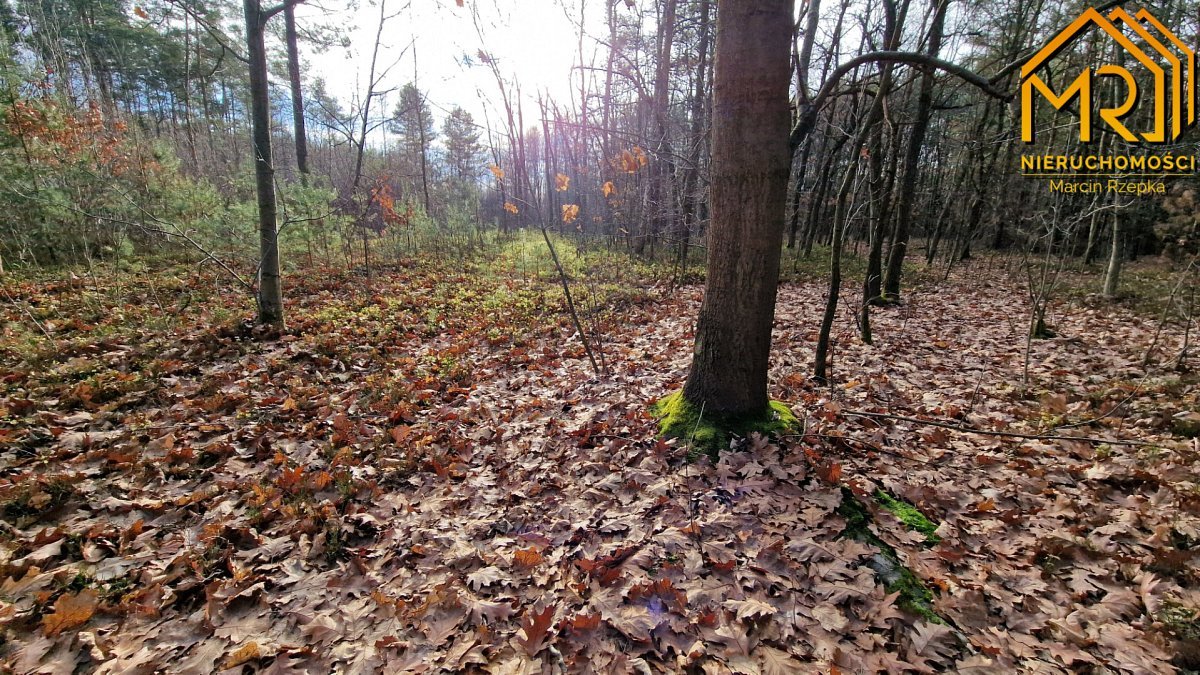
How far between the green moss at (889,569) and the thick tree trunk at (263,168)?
6.91 m

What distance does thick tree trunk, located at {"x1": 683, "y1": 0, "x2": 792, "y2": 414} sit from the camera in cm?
265

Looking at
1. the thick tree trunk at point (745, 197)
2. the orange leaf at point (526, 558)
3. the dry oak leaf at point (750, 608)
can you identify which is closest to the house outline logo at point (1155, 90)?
the thick tree trunk at point (745, 197)

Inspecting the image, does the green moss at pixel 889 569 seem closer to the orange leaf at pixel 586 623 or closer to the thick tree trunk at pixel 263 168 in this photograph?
the orange leaf at pixel 586 623

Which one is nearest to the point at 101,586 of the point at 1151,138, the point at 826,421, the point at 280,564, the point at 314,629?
the point at 280,564

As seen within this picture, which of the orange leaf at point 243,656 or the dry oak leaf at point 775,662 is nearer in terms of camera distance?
the dry oak leaf at point 775,662

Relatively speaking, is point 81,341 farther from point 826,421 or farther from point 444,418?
point 826,421

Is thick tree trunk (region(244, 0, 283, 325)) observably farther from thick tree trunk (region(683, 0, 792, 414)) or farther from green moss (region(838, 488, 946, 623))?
green moss (region(838, 488, 946, 623))

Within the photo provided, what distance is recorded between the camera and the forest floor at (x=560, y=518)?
78.2 inches

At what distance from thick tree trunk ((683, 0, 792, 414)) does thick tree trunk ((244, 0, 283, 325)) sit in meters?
5.82

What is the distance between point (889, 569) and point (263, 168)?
7.59 meters

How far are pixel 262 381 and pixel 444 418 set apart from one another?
7.05ft

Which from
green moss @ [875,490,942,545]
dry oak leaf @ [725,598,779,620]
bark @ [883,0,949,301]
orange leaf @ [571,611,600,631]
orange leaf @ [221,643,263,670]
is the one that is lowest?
orange leaf @ [221,643,263,670]

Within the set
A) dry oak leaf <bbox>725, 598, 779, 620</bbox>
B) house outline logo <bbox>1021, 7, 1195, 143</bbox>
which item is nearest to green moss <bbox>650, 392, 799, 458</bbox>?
dry oak leaf <bbox>725, 598, 779, 620</bbox>

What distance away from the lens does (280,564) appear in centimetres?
256
